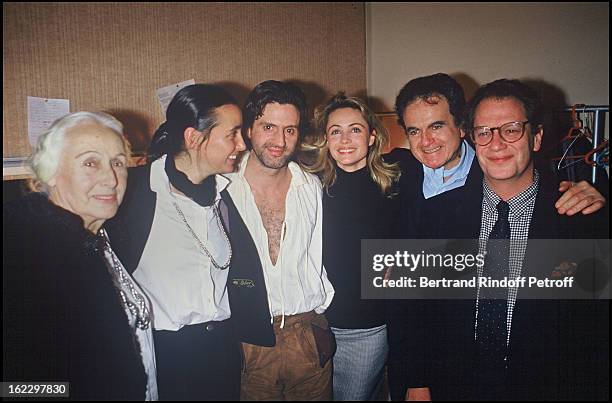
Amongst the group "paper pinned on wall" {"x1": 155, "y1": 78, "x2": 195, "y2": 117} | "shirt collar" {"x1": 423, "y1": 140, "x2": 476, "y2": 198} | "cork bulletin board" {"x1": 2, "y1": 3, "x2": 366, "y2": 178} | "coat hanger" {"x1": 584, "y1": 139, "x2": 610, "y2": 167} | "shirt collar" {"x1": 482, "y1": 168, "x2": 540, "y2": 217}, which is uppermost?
"cork bulletin board" {"x1": 2, "y1": 3, "x2": 366, "y2": 178}

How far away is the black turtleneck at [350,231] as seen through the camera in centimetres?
152

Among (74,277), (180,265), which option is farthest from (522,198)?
(74,277)

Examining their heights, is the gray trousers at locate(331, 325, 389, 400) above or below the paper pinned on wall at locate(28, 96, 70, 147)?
below

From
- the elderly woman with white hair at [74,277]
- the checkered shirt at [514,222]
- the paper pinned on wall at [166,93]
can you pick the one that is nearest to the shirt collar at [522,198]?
the checkered shirt at [514,222]

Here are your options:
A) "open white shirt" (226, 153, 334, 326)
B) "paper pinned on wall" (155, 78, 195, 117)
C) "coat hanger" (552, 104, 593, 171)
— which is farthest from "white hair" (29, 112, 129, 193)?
"coat hanger" (552, 104, 593, 171)

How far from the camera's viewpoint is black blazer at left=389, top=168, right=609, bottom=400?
152 centimetres

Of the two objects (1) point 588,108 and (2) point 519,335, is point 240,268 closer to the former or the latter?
(2) point 519,335

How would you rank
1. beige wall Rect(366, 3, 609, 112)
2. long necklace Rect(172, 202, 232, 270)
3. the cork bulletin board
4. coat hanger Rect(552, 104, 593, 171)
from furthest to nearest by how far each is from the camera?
beige wall Rect(366, 3, 609, 112), coat hanger Rect(552, 104, 593, 171), long necklace Rect(172, 202, 232, 270), the cork bulletin board

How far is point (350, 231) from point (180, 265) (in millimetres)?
506

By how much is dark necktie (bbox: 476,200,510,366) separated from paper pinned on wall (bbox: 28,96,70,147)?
50.3 inches

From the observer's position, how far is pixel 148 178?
1.43m

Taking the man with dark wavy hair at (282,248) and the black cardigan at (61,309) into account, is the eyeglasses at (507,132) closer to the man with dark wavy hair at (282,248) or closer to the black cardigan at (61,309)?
the man with dark wavy hair at (282,248)

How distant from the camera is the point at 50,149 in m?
1.36

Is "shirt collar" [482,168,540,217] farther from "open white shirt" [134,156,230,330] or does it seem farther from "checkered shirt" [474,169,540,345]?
"open white shirt" [134,156,230,330]
